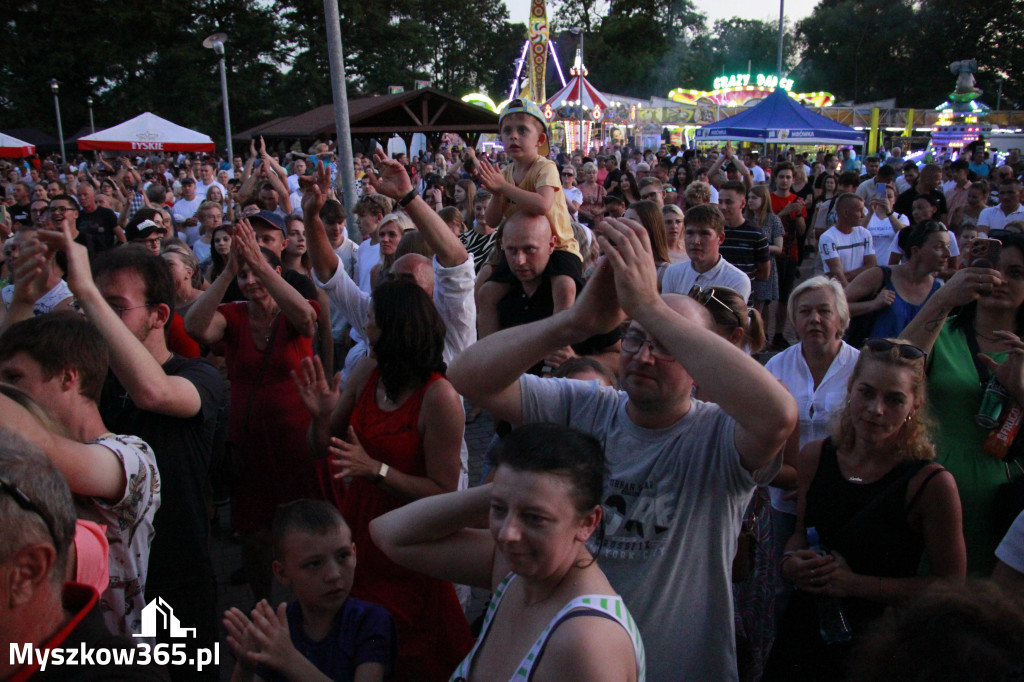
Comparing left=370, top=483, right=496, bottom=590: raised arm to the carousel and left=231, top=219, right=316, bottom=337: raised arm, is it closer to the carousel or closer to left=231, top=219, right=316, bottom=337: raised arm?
left=231, top=219, right=316, bottom=337: raised arm

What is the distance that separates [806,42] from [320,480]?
263 ft

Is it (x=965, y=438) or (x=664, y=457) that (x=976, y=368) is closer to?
(x=965, y=438)

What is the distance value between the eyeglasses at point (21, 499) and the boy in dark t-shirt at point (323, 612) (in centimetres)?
74

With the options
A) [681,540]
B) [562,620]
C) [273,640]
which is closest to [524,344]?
[681,540]

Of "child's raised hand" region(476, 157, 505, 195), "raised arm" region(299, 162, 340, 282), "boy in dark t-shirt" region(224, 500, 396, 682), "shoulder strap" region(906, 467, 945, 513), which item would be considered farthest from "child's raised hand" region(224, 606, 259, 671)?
"child's raised hand" region(476, 157, 505, 195)

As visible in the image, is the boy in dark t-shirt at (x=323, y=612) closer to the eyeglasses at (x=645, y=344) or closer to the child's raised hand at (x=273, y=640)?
the child's raised hand at (x=273, y=640)

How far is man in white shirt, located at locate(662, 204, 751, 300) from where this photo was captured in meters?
4.75

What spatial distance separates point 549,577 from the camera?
157cm

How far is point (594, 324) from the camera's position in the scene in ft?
6.42

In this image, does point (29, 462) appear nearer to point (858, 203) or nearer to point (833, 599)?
point (833, 599)

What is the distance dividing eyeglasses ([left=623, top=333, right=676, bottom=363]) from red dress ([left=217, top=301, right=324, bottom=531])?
2.04 meters

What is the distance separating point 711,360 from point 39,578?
1416mm

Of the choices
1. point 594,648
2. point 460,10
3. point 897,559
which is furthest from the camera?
point 460,10

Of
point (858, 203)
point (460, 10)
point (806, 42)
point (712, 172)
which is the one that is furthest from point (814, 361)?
point (806, 42)
